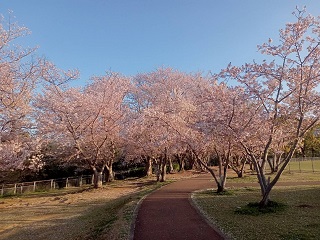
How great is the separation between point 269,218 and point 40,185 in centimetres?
2036

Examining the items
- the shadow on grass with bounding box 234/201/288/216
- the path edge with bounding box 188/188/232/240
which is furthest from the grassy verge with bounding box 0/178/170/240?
the shadow on grass with bounding box 234/201/288/216

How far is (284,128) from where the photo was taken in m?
12.3

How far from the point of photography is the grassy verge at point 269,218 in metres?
7.59

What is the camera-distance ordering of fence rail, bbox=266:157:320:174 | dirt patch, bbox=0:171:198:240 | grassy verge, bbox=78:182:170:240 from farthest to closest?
fence rail, bbox=266:157:320:174 → dirt patch, bbox=0:171:198:240 → grassy verge, bbox=78:182:170:240

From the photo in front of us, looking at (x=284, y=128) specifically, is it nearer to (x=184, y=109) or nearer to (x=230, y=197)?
(x=230, y=197)

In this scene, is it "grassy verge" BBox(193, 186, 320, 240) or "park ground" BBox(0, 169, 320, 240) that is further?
"park ground" BBox(0, 169, 320, 240)

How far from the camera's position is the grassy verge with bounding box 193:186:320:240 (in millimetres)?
7588

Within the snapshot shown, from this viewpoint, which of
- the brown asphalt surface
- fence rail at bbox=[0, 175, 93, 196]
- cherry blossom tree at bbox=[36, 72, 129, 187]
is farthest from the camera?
fence rail at bbox=[0, 175, 93, 196]

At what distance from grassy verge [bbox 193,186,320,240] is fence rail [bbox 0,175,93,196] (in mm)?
15527

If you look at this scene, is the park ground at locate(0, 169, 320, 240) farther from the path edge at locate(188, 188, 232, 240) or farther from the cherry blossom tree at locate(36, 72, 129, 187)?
the cherry blossom tree at locate(36, 72, 129, 187)

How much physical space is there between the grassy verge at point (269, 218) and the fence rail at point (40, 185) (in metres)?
15.5

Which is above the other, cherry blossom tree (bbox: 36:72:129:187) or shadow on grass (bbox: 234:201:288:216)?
cherry blossom tree (bbox: 36:72:129:187)

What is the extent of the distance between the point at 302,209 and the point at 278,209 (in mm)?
930

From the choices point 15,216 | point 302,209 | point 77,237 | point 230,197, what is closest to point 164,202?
point 230,197
